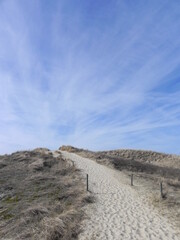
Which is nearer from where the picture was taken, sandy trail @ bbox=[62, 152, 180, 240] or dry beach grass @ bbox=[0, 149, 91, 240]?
dry beach grass @ bbox=[0, 149, 91, 240]

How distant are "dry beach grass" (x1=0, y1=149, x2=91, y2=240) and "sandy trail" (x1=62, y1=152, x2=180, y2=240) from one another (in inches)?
25.4

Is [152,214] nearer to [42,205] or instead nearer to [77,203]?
[77,203]

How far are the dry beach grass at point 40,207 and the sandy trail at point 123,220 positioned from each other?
2.11 feet

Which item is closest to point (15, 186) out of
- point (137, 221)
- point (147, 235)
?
point (137, 221)

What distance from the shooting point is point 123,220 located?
1106cm

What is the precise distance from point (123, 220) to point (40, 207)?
370 cm

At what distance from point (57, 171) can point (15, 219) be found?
1177 centimetres

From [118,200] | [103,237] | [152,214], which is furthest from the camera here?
[118,200]

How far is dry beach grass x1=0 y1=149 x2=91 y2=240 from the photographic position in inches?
358

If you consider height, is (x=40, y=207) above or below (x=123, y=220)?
above

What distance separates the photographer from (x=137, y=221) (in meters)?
11.0

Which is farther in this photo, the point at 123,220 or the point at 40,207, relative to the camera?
the point at 40,207

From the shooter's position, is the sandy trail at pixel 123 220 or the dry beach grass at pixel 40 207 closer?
the dry beach grass at pixel 40 207

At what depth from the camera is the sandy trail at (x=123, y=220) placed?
928 cm
